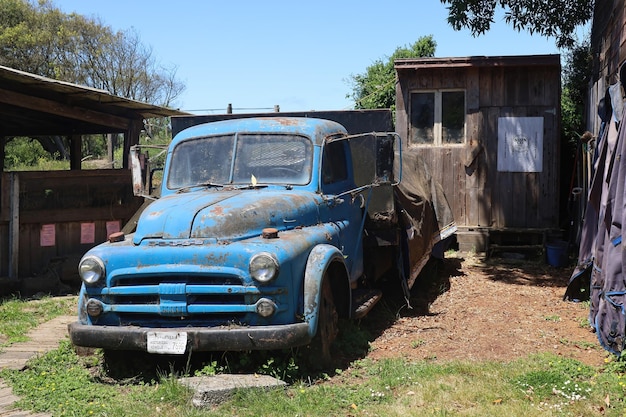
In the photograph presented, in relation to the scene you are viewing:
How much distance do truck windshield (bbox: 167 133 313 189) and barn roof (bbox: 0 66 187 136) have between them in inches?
137

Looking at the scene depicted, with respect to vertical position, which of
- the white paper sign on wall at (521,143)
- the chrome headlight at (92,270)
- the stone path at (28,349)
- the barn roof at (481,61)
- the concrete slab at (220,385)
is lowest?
the stone path at (28,349)

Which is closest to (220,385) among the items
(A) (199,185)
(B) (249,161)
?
(A) (199,185)

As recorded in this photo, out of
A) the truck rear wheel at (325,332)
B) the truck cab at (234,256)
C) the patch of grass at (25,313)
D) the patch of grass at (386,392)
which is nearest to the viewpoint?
the patch of grass at (386,392)

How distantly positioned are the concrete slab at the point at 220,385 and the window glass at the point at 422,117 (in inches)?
327

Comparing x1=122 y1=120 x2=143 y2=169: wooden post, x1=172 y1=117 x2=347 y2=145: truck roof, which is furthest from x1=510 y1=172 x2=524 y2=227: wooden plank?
x1=122 y1=120 x2=143 y2=169: wooden post

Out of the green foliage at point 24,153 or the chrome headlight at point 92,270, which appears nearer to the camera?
the chrome headlight at point 92,270

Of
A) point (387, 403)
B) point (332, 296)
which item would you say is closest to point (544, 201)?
point (332, 296)

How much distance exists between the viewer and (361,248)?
725 cm

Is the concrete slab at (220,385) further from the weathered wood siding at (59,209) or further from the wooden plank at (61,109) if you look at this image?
the wooden plank at (61,109)

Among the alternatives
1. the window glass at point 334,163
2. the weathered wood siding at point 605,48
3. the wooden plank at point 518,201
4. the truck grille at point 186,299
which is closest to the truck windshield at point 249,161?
the window glass at point 334,163

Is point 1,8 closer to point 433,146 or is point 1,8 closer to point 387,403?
point 433,146

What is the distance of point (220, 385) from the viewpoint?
4.74 m

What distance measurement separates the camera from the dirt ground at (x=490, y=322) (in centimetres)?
602

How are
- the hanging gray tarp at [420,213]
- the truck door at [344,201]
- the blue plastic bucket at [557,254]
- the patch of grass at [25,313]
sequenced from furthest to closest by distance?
the blue plastic bucket at [557,254]
the hanging gray tarp at [420,213]
the patch of grass at [25,313]
the truck door at [344,201]
